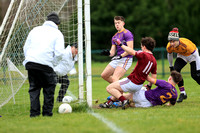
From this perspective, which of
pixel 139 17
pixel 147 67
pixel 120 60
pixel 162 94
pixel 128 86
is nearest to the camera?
pixel 147 67

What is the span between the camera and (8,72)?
7.62m

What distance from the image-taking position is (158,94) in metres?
7.10

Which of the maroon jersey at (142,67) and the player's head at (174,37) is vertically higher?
the player's head at (174,37)

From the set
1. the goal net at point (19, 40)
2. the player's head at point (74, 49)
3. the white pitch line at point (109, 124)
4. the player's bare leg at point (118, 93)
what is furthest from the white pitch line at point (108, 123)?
the player's head at point (74, 49)

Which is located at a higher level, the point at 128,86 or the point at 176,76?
the point at 176,76

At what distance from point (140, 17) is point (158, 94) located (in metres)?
28.6

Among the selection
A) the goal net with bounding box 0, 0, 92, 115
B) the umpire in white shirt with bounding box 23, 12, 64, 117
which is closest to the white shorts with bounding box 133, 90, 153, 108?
the goal net with bounding box 0, 0, 92, 115

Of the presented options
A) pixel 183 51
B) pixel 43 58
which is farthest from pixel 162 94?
pixel 43 58

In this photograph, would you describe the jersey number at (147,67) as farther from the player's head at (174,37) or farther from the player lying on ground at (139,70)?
the player's head at (174,37)

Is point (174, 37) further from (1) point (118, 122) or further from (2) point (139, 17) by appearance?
(2) point (139, 17)

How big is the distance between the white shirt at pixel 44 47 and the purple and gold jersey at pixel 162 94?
2277mm

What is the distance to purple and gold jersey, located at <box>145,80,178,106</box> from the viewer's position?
7.07 metres

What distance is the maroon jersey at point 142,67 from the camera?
266 inches

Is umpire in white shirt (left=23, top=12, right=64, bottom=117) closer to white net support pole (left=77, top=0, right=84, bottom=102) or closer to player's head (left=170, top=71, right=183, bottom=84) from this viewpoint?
white net support pole (left=77, top=0, right=84, bottom=102)
